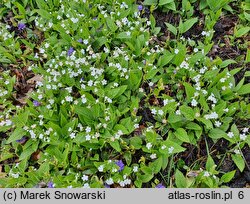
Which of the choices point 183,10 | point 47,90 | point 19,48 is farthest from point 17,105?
point 183,10

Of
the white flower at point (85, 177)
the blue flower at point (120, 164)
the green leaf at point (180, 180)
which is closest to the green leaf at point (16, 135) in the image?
the white flower at point (85, 177)

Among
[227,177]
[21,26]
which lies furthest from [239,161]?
[21,26]

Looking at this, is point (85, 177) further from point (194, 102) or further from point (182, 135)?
point (194, 102)

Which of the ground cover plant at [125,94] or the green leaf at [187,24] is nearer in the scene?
the ground cover plant at [125,94]

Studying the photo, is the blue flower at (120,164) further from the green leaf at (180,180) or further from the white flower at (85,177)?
the green leaf at (180,180)

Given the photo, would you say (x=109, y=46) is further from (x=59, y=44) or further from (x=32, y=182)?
(x=32, y=182)
